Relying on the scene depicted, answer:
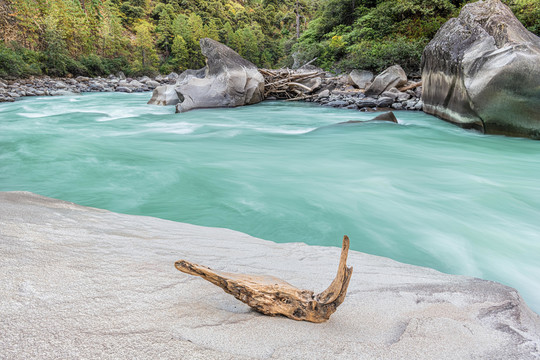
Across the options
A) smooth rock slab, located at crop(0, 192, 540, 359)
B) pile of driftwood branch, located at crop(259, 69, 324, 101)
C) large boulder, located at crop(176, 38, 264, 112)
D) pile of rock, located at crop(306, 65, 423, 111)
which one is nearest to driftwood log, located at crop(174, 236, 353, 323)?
smooth rock slab, located at crop(0, 192, 540, 359)

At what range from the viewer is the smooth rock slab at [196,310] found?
0.86m

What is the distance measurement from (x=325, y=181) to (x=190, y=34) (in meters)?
36.7

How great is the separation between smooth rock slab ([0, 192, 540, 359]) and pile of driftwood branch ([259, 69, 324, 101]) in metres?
13.1

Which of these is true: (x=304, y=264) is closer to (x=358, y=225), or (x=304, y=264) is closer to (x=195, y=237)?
(x=195, y=237)

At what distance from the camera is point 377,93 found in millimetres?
12609

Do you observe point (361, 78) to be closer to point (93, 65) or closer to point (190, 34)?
point (93, 65)

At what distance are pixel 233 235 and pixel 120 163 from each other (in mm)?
3588

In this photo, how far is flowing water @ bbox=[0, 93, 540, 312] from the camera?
2945mm

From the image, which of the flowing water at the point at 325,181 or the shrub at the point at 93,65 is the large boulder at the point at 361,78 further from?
the shrub at the point at 93,65

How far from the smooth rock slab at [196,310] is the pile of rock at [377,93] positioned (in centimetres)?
999

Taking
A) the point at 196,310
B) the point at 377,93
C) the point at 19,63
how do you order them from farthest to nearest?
1. the point at 19,63
2. the point at 377,93
3. the point at 196,310

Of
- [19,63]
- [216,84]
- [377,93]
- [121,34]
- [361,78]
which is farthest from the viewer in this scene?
[121,34]

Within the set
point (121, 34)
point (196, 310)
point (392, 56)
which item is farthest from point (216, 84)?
point (121, 34)

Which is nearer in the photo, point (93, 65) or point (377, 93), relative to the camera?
point (377, 93)
